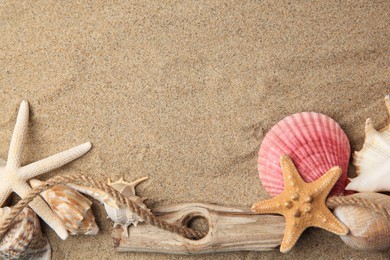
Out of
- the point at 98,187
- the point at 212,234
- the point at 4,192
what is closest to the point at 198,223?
the point at 212,234

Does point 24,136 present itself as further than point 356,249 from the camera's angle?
Yes

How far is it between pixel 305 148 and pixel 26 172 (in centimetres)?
116

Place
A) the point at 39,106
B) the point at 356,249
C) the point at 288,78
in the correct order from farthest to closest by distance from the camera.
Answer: the point at 39,106, the point at 288,78, the point at 356,249

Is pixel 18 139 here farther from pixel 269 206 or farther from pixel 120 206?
pixel 269 206

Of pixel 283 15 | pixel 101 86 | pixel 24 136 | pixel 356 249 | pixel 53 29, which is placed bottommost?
pixel 356 249

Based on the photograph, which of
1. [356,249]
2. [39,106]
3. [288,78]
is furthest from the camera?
[39,106]

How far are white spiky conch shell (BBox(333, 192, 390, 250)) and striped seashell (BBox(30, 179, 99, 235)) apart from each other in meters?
1.03

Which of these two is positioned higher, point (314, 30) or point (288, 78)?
point (314, 30)

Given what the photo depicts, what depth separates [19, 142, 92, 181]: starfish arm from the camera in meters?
1.94

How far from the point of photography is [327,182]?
1.69m

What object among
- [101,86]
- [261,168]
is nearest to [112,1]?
[101,86]

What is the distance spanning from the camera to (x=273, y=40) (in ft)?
6.33

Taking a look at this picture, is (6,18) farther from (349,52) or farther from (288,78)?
(349,52)

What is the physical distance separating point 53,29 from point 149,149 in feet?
2.29
